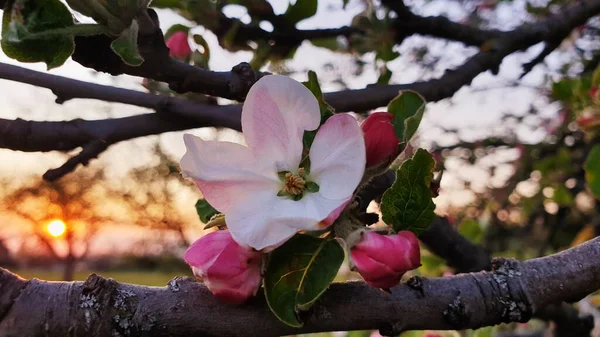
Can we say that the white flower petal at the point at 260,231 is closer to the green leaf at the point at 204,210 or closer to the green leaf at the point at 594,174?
the green leaf at the point at 204,210

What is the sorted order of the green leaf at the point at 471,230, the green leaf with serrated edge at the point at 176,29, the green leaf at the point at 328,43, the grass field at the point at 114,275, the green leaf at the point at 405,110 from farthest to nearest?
Result: 1. the grass field at the point at 114,275
2. the green leaf at the point at 471,230
3. the green leaf at the point at 328,43
4. the green leaf with serrated edge at the point at 176,29
5. the green leaf at the point at 405,110

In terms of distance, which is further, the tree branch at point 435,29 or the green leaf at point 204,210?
the tree branch at point 435,29

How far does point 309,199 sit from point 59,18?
334 millimetres

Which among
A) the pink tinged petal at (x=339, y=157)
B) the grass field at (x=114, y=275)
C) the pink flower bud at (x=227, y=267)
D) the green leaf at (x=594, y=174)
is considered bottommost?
the grass field at (x=114, y=275)

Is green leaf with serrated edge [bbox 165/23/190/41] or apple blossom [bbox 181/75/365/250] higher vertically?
apple blossom [bbox 181/75/365/250]

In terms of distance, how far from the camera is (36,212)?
46.3 ft

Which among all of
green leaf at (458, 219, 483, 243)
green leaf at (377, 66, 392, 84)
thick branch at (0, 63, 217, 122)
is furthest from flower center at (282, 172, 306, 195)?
green leaf at (458, 219, 483, 243)

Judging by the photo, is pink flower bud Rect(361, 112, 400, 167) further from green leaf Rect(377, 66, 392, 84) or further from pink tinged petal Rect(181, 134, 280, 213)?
green leaf Rect(377, 66, 392, 84)

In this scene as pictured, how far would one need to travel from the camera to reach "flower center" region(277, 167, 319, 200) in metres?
0.59

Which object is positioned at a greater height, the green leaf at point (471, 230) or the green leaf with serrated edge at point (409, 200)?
the green leaf with serrated edge at point (409, 200)

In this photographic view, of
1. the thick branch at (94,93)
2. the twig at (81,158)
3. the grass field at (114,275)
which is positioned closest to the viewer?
the thick branch at (94,93)

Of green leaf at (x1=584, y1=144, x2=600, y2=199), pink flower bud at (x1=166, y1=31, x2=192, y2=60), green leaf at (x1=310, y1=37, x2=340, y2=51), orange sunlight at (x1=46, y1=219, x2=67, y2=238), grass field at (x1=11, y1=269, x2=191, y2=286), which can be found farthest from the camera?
grass field at (x1=11, y1=269, x2=191, y2=286)

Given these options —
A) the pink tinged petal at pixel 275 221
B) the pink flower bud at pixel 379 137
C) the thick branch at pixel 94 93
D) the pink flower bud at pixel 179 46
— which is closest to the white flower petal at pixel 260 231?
the pink tinged petal at pixel 275 221

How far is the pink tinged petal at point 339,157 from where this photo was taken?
0.54 meters
